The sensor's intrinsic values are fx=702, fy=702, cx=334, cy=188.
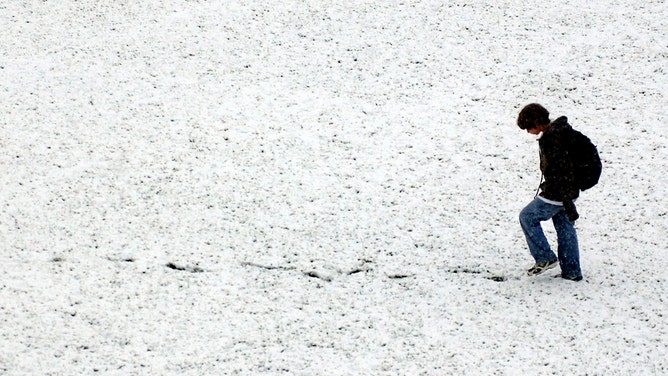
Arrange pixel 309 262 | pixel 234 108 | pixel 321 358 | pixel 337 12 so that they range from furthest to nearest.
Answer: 1. pixel 337 12
2. pixel 234 108
3. pixel 309 262
4. pixel 321 358

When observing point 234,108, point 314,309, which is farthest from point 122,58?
point 314,309

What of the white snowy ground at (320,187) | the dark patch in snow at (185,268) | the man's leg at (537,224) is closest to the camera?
the white snowy ground at (320,187)

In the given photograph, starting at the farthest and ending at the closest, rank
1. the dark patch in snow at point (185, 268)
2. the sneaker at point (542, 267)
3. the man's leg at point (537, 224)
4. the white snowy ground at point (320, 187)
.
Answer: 1. the dark patch in snow at point (185, 268)
2. the sneaker at point (542, 267)
3. the man's leg at point (537, 224)
4. the white snowy ground at point (320, 187)

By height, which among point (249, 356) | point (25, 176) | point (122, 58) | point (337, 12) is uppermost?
point (337, 12)

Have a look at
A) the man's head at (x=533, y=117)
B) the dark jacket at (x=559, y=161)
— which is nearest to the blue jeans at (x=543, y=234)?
the dark jacket at (x=559, y=161)

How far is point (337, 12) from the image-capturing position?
11750 millimetres

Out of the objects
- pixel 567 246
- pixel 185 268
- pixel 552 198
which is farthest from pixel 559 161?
pixel 185 268

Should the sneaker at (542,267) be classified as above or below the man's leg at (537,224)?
below

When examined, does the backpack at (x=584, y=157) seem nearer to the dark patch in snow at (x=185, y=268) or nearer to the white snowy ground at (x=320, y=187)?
the white snowy ground at (x=320, y=187)

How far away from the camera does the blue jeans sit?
6125 millimetres

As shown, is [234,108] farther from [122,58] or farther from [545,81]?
[545,81]

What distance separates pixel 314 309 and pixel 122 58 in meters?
6.14

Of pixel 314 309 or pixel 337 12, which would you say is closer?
pixel 314 309

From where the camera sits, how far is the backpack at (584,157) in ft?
19.1
